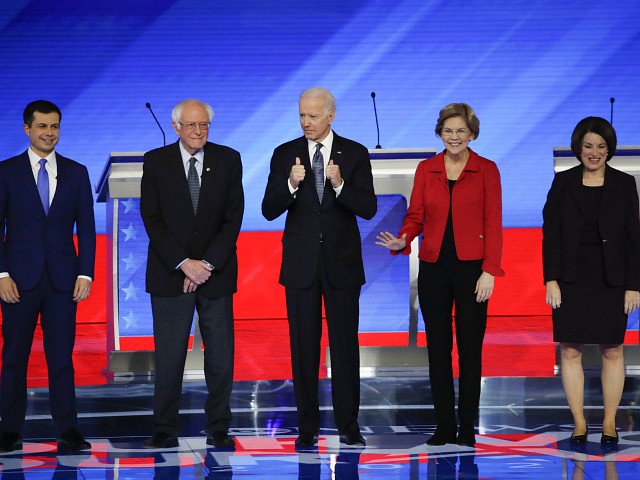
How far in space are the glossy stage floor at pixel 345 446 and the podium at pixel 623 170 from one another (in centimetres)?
12

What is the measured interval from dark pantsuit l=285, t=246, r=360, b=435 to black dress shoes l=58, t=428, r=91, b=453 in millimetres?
863

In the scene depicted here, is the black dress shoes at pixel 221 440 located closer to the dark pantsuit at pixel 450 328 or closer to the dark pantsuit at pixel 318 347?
the dark pantsuit at pixel 318 347

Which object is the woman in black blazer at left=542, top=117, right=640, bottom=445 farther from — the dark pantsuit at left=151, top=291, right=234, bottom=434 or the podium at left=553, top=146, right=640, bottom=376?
the dark pantsuit at left=151, top=291, right=234, bottom=434

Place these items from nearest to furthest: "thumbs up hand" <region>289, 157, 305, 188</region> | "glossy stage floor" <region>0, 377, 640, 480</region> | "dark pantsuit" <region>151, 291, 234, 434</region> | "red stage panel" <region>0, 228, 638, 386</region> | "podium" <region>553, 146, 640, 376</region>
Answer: "glossy stage floor" <region>0, 377, 640, 480</region> → "thumbs up hand" <region>289, 157, 305, 188</region> → "dark pantsuit" <region>151, 291, 234, 434</region> → "podium" <region>553, 146, 640, 376</region> → "red stage panel" <region>0, 228, 638, 386</region>

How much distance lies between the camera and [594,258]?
164 inches

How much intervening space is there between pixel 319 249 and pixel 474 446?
1000 millimetres

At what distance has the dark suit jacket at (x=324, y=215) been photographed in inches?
159

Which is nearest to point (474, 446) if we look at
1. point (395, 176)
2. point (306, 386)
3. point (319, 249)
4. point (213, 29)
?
point (306, 386)

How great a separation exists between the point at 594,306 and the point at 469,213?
0.66m

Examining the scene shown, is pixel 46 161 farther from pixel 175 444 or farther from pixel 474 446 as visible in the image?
pixel 474 446

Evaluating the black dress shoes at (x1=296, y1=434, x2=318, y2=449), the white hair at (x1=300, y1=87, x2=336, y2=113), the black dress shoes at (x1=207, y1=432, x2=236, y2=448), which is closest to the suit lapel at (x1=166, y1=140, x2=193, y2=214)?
the white hair at (x1=300, y1=87, x2=336, y2=113)

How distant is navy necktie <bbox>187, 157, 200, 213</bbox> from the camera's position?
412cm

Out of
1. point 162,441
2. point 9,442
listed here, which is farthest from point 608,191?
point 9,442

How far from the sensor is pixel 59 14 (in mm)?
8570
